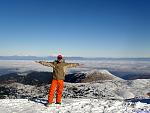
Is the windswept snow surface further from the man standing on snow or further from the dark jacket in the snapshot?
the dark jacket

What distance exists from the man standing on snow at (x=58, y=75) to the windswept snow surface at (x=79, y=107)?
70cm

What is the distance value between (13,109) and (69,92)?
164 ft

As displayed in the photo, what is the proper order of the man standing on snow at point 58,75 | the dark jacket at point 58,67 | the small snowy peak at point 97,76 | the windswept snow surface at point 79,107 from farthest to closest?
the small snowy peak at point 97,76
the dark jacket at point 58,67
the man standing on snow at point 58,75
the windswept snow surface at point 79,107

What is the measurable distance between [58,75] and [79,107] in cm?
266

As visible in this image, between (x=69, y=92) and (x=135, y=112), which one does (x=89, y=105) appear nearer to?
(x=135, y=112)

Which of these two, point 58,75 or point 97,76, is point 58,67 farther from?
point 97,76

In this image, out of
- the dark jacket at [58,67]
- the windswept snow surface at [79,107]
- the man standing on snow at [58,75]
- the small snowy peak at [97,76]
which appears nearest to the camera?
the windswept snow surface at [79,107]

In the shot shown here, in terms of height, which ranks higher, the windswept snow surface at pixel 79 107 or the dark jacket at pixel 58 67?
the dark jacket at pixel 58 67

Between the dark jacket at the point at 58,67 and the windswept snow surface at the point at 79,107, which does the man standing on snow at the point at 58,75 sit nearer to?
the dark jacket at the point at 58,67

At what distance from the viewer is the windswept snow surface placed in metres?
23.5

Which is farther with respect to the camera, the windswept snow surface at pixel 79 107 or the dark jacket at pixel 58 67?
the dark jacket at pixel 58 67

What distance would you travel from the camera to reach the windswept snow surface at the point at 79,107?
23484 millimetres

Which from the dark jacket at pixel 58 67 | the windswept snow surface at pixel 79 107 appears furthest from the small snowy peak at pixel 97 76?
the dark jacket at pixel 58 67

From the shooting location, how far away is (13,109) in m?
24.6
